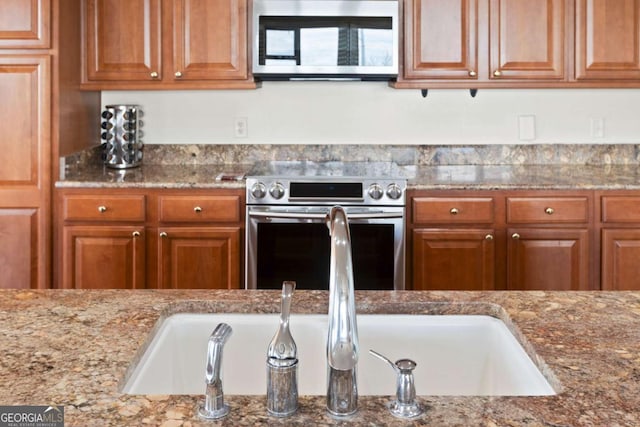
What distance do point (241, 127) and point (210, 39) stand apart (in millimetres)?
558

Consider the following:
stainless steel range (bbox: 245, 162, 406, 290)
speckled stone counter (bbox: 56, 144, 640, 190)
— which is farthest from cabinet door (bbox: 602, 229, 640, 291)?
stainless steel range (bbox: 245, 162, 406, 290)

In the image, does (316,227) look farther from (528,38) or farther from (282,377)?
(282,377)

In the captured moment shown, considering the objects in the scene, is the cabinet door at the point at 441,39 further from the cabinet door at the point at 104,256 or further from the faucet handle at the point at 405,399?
the faucet handle at the point at 405,399

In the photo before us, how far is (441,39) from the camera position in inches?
138

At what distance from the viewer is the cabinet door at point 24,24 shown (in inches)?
128

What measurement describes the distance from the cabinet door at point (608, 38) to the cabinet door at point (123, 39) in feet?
7.09

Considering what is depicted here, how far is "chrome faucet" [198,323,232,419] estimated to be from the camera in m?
0.89

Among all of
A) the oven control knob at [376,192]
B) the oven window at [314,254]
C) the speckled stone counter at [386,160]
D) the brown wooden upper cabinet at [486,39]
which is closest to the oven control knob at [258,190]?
the oven window at [314,254]

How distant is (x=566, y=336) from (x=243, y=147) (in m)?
2.88

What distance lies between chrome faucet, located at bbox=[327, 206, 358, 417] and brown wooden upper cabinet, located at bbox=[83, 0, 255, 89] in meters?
2.76

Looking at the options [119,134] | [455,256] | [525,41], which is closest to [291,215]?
[455,256]

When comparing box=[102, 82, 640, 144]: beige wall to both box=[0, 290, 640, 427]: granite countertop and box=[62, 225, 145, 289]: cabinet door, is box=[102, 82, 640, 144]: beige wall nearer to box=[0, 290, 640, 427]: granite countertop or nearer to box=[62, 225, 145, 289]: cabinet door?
box=[62, 225, 145, 289]: cabinet door

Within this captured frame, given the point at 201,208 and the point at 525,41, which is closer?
the point at 201,208

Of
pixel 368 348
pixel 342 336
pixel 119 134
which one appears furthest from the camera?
pixel 119 134
